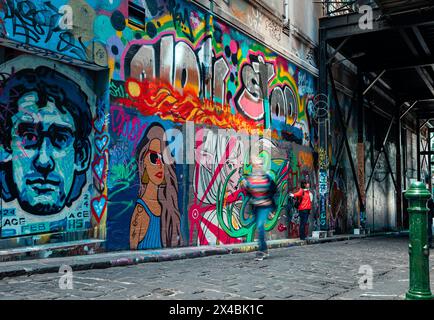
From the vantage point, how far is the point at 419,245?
13.9 feet

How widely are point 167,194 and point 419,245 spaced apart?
5285mm

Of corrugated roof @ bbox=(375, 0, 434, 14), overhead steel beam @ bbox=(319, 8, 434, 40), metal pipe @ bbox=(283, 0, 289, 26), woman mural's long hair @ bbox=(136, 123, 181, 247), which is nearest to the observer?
woman mural's long hair @ bbox=(136, 123, 181, 247)

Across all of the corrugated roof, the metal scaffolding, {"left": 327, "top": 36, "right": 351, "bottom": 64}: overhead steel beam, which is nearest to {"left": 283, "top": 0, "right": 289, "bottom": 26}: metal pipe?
the metal scaffolding

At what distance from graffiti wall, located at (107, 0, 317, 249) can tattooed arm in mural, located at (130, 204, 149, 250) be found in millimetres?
17

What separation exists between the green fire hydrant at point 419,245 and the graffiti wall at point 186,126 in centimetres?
480

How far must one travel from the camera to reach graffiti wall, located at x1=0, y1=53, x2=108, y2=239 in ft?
21.0

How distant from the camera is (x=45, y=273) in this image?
5.61m

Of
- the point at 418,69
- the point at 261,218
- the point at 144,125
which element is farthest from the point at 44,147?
the point at 418,69

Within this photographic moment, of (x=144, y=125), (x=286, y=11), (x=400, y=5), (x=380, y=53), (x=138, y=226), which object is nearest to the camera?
(x=138, y=226)

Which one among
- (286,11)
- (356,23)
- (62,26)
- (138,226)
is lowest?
(138,226)

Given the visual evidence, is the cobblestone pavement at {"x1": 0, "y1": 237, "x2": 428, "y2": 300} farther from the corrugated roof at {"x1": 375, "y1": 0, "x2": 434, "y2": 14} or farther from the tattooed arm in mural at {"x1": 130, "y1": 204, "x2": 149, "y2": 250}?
the corrugated roof at {"x1": 375, "y1": 0, "x2": 434, "y2": 14}

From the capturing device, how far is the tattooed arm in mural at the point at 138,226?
26.1ft

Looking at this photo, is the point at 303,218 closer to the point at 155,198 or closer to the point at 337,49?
the point at 155,198

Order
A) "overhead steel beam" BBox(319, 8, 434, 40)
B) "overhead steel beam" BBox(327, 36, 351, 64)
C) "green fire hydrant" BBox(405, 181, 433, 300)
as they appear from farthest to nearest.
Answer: "overhead steel beam" BBox(327, 36, 351, 64) → "overhead steel beam" BBox(319, 8, 434, 40) → "green fire hydrant" BBox(405, 181, 433, 300)
